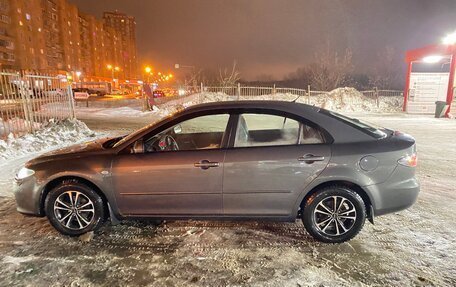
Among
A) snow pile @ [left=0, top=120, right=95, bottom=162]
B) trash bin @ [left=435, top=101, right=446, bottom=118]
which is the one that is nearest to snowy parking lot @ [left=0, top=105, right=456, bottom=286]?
snow pile @ [left=0, top=120, right=95, bottom=162]

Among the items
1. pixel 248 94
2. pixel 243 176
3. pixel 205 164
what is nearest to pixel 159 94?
pixel 248 94

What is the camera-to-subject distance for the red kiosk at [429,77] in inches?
739

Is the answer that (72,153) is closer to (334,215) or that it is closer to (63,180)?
(63,180)

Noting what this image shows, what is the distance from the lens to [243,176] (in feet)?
11.4

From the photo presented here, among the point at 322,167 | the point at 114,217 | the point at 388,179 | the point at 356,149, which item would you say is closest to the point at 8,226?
the point at 114,217

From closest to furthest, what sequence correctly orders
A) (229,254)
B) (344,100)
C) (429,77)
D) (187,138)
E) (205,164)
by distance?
(229,254) < (205,164) < (187,138) < (429,77) < (344,100)

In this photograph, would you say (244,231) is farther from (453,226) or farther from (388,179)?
(453,226)

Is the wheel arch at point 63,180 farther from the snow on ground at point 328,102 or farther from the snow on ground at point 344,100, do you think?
the snow on ground at point 344,100

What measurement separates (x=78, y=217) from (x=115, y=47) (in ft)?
468

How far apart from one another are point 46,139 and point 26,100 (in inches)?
57.9

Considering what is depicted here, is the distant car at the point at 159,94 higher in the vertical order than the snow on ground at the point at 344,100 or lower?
higher

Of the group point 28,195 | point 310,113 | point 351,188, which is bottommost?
point 28,195

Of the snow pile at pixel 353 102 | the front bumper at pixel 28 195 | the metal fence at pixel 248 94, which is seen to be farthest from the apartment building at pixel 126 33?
the front bumper at pixel 28 195

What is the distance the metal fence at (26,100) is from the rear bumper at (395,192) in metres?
9.14
